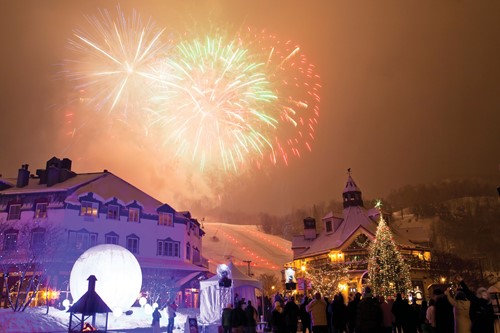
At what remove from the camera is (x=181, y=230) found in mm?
43188

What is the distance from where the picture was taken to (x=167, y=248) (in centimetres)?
4138

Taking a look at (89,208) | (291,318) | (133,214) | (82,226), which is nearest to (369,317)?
(291,318)

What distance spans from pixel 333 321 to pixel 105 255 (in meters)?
11.6

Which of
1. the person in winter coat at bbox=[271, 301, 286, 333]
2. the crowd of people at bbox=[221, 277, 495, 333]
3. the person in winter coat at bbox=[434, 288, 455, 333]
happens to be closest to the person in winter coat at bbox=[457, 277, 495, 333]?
the crowd of people at bbox=[221, 277, 495, 333]

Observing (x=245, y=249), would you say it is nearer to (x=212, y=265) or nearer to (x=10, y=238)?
(x=212, y=265)

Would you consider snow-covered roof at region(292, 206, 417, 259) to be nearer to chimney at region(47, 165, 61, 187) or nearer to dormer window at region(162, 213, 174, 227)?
dormer window at region(162, 213, 174, 227)

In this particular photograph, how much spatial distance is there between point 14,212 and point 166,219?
542 inches

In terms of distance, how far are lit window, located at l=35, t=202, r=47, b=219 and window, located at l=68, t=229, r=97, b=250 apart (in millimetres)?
2962

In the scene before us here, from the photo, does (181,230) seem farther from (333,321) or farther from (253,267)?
(253,267)

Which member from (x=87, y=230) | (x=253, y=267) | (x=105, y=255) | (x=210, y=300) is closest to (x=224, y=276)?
(x=210, y=300)

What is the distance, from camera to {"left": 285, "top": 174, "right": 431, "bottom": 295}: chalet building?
155 ft

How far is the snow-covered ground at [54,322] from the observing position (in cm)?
1861

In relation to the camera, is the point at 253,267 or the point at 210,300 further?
the point at 253,267

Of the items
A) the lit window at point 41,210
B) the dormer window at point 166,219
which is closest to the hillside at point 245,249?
the dormer window at point 166,219
